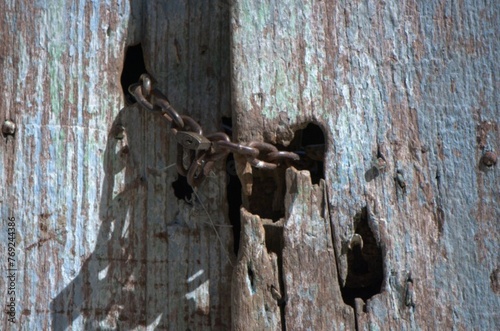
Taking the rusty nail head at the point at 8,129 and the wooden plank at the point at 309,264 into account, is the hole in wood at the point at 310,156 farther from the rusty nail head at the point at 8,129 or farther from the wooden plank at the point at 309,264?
the rusty nail head at the point at 8,129

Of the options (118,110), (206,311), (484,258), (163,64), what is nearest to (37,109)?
(118,110)

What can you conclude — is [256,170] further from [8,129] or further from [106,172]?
[8,129]

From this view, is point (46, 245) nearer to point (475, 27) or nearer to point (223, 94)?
point (223, 94)

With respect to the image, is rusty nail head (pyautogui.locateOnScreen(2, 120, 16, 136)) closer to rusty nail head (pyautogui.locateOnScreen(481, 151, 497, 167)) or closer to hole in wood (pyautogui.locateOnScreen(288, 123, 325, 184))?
hole in wood (pyautogui.locateOnScreen(288, 123, 325, 184))

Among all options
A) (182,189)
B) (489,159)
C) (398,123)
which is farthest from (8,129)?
(489,159)

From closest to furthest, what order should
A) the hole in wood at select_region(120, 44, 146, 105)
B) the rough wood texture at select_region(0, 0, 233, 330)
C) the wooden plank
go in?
the wooden plank
the rough wood texture at select_region(0, 0, 233, 330)
the hole in wood at select_region(120, 44, 146, 105)

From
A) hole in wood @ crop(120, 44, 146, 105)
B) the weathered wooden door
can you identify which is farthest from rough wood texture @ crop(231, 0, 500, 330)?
hole in wood @ crop(120, 44, 146, 105)
